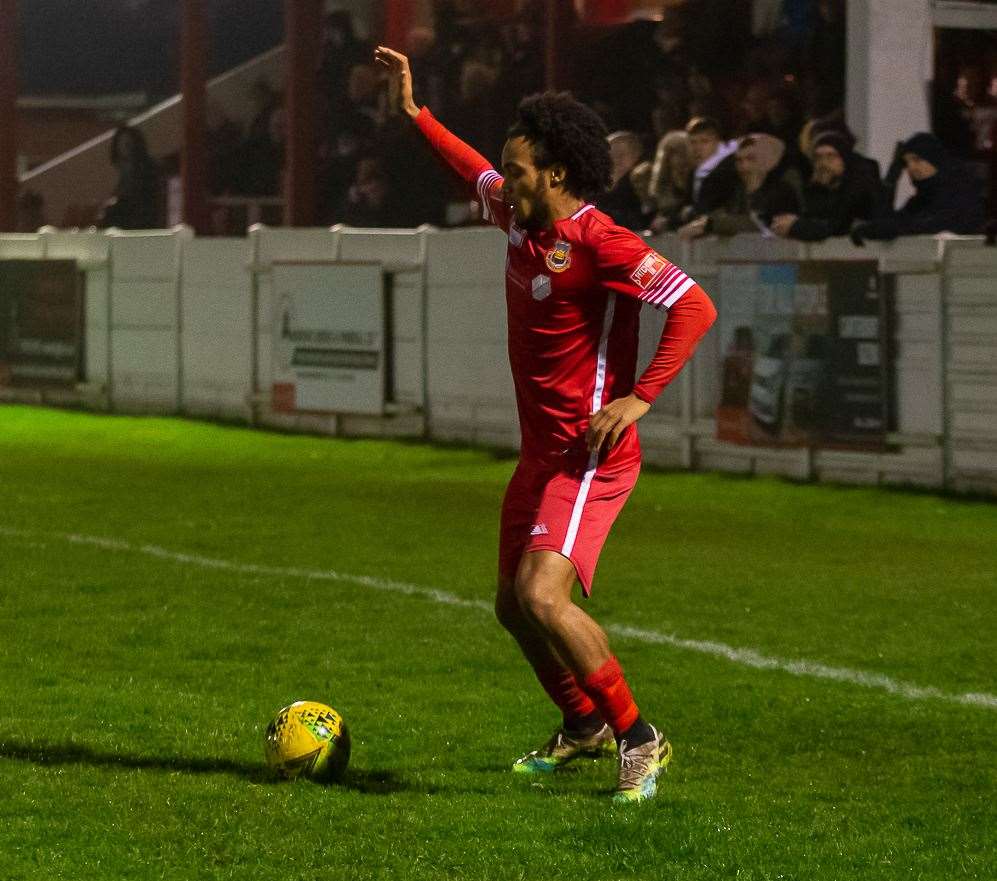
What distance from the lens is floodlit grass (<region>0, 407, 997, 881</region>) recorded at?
5.17 meters

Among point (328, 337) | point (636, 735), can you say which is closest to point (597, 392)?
point (636, 735)

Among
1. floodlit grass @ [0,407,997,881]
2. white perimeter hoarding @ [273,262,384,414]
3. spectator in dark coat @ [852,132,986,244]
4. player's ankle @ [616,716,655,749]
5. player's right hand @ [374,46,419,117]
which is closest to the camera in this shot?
floodlit grass @ [0,407,997,881]

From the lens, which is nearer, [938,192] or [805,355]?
[938,192]

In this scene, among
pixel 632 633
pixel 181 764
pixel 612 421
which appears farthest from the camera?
pixel 632 633

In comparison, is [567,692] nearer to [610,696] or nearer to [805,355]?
[610,696]

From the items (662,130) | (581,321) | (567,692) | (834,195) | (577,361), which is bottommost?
(567,692)

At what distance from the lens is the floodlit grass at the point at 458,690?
5168 millimetres

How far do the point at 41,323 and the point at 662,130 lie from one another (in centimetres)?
814

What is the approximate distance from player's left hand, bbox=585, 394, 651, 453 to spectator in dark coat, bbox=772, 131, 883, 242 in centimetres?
988

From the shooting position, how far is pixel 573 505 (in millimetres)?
5586

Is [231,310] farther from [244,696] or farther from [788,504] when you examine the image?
[244,696]

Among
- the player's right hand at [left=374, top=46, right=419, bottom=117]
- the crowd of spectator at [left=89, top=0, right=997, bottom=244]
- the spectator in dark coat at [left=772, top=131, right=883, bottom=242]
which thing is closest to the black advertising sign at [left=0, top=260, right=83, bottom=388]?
the crowd of spectator at [left=89, top=0, right=997, bottom=244]

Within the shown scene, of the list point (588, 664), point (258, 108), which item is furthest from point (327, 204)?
point (588, 664)

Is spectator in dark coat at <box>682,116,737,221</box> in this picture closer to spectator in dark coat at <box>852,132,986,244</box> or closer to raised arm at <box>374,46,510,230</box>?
spectator in dark coat at <box>852,132,986,244</box>
